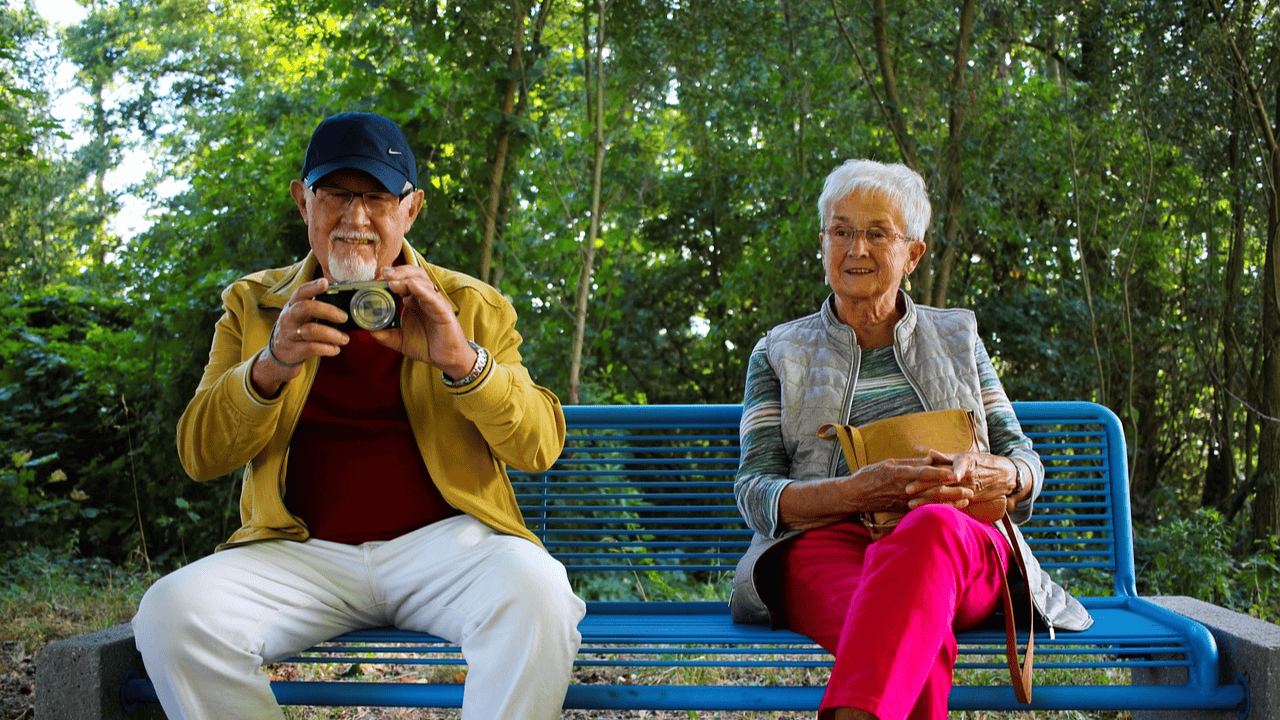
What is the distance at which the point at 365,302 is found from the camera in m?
2.22

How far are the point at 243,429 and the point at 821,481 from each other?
52.5 inches

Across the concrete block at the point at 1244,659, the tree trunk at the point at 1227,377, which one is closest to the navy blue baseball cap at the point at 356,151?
the concrete block at the point at 1244,659

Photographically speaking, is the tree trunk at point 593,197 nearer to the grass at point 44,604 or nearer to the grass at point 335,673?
the grass at point 335,673

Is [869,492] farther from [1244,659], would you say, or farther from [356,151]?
[356,151]

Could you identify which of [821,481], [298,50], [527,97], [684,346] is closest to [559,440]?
[821,481]

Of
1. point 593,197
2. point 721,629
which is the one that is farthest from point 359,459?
point 593,197

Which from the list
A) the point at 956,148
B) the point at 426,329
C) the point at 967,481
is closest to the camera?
the point at 426,329

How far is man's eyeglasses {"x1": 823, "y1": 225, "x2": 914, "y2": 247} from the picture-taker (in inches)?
108

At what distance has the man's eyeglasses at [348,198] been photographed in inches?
97.7

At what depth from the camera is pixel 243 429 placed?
2332 mm

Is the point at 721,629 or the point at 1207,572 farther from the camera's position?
the point at 1207,572

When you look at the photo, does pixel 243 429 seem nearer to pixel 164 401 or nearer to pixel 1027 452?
pixel 1027 452

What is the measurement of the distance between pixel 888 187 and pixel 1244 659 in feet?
4.55

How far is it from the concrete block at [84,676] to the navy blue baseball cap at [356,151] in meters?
1.17
